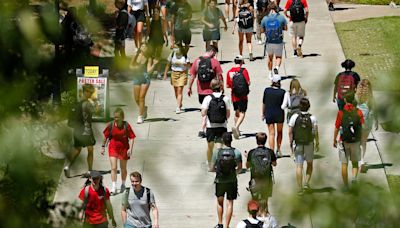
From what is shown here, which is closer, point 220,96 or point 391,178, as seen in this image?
point 391,178

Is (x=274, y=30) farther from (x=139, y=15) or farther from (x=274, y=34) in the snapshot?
(x=139, y=15)

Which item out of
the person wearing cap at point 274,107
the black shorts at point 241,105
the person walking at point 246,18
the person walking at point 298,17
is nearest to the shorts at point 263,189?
the person wearing cap at point 274,107

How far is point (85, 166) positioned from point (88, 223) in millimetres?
215

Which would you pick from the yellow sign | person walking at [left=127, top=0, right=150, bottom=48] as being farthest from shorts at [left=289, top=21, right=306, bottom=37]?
the yellow sign

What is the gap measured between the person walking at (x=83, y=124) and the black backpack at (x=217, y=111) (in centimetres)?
1205

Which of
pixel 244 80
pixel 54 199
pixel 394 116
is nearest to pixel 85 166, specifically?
pixel 54 199

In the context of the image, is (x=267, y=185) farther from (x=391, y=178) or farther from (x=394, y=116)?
(x=394, y=116)

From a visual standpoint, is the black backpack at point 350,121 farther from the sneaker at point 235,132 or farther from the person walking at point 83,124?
the sneaker at point 235,132

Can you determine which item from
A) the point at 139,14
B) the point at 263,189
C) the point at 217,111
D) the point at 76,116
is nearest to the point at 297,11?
the point at 217,111

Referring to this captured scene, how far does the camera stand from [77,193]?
7.80ft

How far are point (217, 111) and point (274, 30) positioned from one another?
521 cm

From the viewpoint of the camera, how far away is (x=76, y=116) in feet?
6.46

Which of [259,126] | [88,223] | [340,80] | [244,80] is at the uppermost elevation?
[340,80]

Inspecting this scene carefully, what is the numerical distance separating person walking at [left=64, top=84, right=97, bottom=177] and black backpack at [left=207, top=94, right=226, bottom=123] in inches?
474
